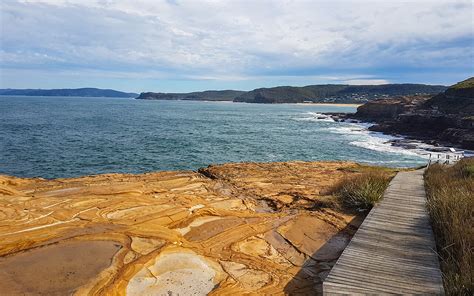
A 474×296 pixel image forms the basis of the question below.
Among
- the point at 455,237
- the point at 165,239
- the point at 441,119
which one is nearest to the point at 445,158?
the point at 441,119

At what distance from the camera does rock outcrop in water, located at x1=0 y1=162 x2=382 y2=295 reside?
277 inches

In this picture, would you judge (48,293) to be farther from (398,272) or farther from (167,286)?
(398,272)

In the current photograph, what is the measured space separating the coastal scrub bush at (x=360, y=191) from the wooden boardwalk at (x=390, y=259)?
1131 millimetres

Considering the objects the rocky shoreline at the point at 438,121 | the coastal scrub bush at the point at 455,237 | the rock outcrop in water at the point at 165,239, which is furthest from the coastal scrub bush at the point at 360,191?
the rocky shoreline at the point at 438,121

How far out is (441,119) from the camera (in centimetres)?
5922

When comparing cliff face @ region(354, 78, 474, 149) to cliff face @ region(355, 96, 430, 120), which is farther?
cliff face @ region(355, 96, 430, 120)

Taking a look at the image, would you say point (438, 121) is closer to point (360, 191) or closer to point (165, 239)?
point (360, 191)

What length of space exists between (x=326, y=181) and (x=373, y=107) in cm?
8943

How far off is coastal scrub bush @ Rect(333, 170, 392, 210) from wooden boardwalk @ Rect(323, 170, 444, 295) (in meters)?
1.13

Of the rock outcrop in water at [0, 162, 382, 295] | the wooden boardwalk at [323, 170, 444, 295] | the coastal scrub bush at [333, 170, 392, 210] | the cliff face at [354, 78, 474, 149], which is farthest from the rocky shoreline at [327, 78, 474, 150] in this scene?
the wooden boardwalk at [323, 170, 444, 295]

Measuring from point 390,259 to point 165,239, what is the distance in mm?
5065

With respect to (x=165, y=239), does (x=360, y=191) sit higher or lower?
higher

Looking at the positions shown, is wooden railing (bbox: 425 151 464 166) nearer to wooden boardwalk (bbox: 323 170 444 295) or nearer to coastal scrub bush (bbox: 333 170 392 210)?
coastal scrub bush (bbox: 333 170 392 210)

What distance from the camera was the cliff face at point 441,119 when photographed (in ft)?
168
